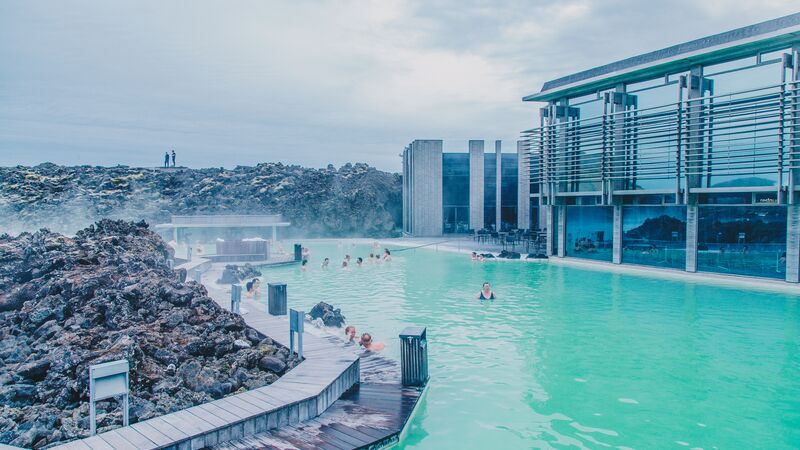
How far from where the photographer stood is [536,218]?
4031cm

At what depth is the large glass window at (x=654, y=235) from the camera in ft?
67.4

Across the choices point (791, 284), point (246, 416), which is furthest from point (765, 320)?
point (246, 416)

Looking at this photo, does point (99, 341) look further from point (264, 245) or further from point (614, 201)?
point (614, 201)

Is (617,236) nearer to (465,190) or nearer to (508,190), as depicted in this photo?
(508,190)

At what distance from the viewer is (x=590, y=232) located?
24.5 meters

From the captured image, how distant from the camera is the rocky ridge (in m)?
6.24

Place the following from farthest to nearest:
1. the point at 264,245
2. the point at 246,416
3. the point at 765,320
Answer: the point at 264,245, the point at 765,320, the point at 246,416

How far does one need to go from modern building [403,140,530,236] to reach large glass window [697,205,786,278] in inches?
808

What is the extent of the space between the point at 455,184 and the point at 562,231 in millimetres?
15447

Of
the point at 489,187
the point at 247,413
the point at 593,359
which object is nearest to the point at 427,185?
the point at 489,187

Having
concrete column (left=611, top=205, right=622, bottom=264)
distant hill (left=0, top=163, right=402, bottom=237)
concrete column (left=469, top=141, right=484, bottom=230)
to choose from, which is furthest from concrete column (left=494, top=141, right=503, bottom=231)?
concrete column (left=611, top=205, right=622, bottom=264)

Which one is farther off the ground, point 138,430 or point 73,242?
point 73,242

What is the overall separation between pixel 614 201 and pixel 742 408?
624 inches

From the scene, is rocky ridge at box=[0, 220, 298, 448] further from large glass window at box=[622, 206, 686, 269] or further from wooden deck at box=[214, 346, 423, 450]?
large glass window at box=[622, 206, 686, 269]
